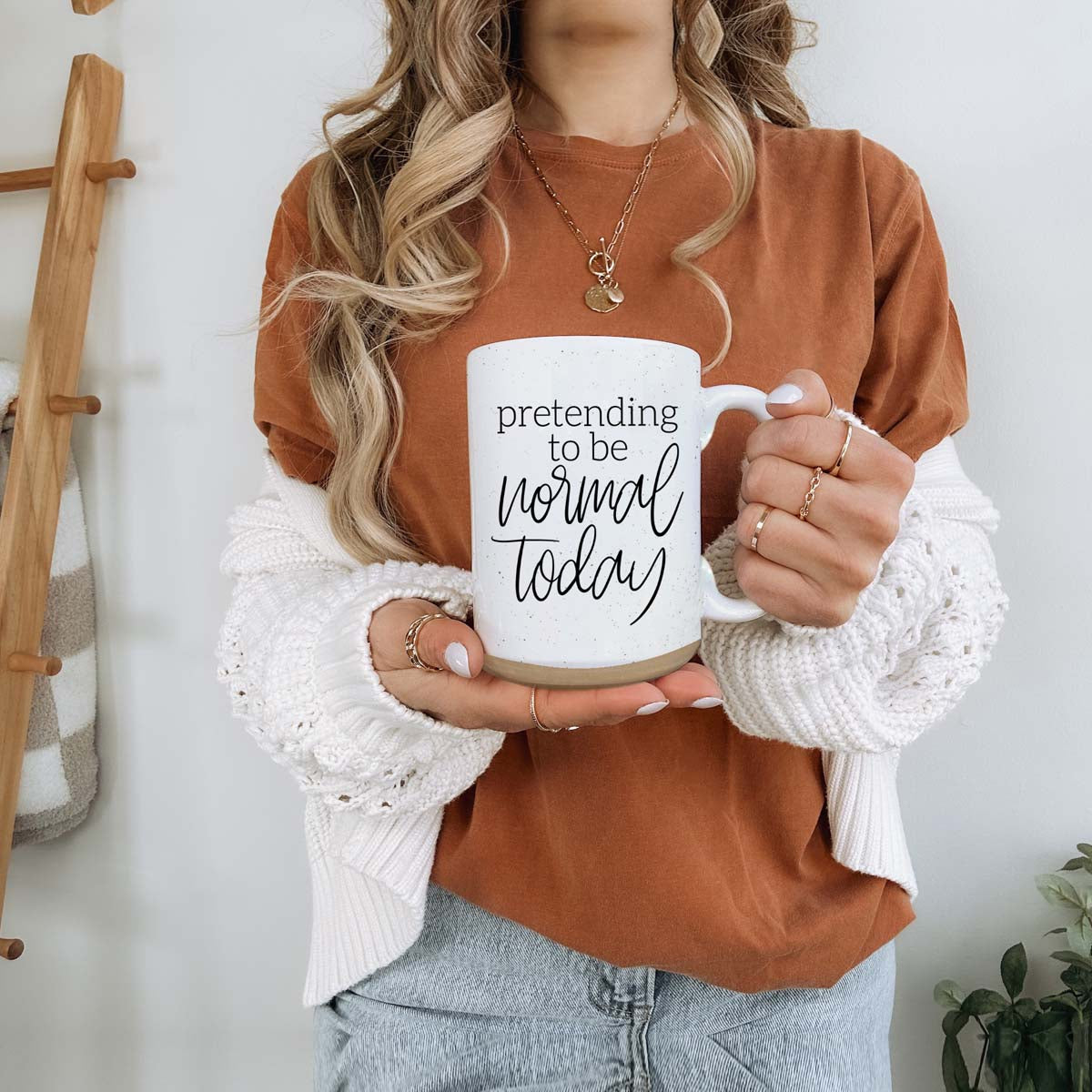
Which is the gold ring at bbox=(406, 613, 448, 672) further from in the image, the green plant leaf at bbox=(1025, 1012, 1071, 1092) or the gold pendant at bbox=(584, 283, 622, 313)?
the green plant leaf at bbox=(1025, 1012, 1071, 1092)

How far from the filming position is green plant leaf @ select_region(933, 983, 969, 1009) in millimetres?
846

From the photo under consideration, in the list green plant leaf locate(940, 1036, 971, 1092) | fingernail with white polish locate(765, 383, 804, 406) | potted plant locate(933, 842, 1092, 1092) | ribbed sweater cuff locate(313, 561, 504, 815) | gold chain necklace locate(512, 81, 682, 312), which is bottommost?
green plant leaf locate(940, 1036, 971, 1092)

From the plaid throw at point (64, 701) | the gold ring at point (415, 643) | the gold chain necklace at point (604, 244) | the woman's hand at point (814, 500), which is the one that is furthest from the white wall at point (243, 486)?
the gold ring at point (415, 643)

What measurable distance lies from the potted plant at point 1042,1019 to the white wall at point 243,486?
0.06 meters

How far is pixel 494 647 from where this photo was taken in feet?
1.43

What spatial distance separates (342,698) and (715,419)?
270 millimetres

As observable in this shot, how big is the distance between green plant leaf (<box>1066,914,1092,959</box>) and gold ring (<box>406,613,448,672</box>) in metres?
0.61

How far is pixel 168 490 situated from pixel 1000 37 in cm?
94

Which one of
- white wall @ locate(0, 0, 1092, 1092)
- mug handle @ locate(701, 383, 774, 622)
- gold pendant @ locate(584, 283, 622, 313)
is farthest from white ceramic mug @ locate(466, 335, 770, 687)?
white wall @ locate(0, 0, 1092, 1092)

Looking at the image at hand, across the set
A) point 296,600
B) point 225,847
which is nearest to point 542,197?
point 296,600

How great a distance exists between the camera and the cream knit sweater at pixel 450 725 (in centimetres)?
55

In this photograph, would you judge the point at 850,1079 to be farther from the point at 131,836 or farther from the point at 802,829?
the point at 131,836

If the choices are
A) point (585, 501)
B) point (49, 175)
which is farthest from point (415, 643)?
point (49, 175)

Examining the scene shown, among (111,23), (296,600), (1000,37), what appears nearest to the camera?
(296,600)
